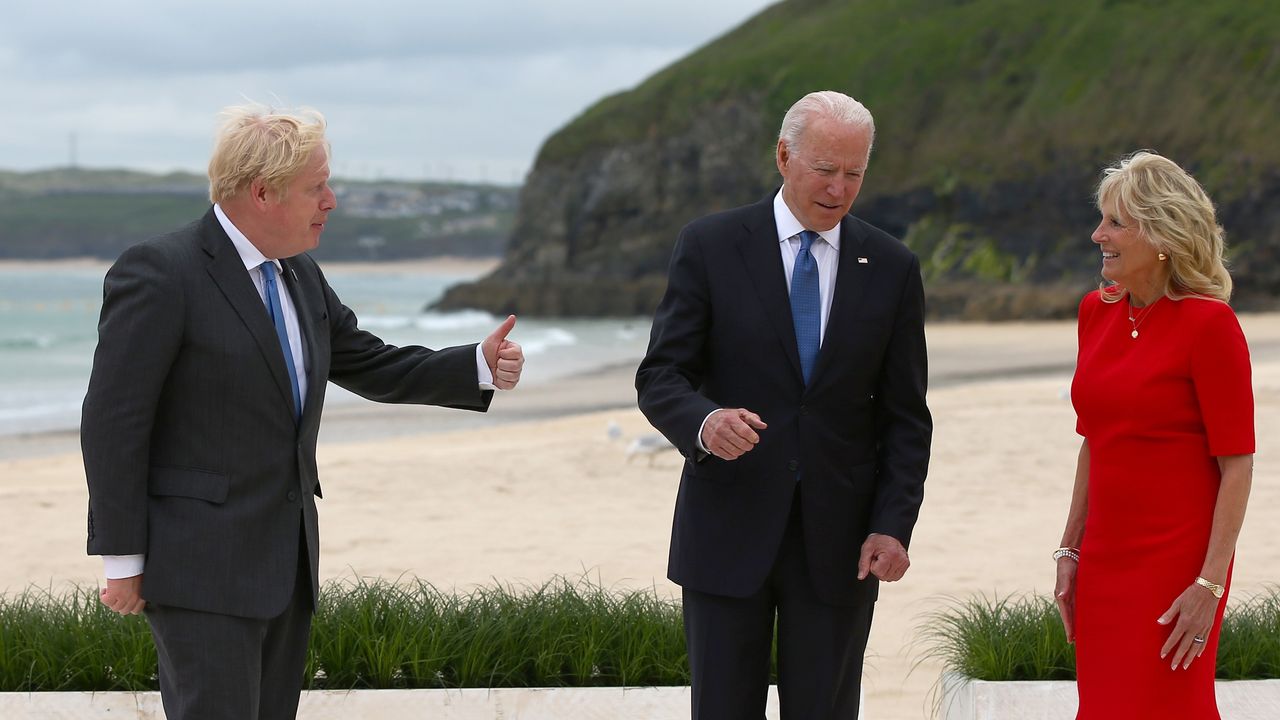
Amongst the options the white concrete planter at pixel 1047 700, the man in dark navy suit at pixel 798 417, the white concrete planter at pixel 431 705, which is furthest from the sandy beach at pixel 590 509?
the man in dark navy suit at pixel 798 417

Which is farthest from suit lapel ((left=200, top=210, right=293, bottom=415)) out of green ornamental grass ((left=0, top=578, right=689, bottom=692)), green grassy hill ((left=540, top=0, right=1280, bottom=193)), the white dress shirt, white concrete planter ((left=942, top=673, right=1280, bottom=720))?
green grassy hill ((left=540, top=0, right=1280, bottom=193))

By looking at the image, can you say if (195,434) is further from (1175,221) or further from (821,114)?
(1175,221)

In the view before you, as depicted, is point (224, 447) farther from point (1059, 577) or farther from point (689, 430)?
point (1059, 577)

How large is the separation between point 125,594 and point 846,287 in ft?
5.99

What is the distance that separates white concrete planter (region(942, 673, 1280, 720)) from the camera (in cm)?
409

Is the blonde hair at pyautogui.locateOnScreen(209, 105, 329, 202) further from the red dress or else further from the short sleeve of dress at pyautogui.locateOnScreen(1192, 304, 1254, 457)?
the short sleeve of dress at pyautogui.locateOnScreen(1192, 304, 1254, 457)

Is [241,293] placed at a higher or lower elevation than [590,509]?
higher

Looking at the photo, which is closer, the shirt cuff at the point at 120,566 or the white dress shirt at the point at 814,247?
the shirt cuff at the point at 120,566

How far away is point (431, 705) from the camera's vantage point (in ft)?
13.4

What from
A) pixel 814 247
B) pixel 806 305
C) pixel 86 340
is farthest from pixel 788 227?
pixel 86 340

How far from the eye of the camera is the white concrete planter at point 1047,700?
13.4 feet

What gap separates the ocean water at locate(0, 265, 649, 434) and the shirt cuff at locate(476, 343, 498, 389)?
58.1ft

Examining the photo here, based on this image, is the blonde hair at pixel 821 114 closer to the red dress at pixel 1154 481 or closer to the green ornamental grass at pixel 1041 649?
the red dress at pixel 1154 481

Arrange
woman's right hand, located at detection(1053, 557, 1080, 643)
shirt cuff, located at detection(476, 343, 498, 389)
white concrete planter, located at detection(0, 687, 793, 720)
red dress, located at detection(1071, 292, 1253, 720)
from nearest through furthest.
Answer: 1. red dress, located at detection(1071, 292, 1253, 720)
2. woman's right hand, located at detection(1053, 557, 1080, 643)
3. shirt cuff, located at detection(476, 343, 498, 389)
4. white concrete planter, located at detection(0, 687, 793, 720)
